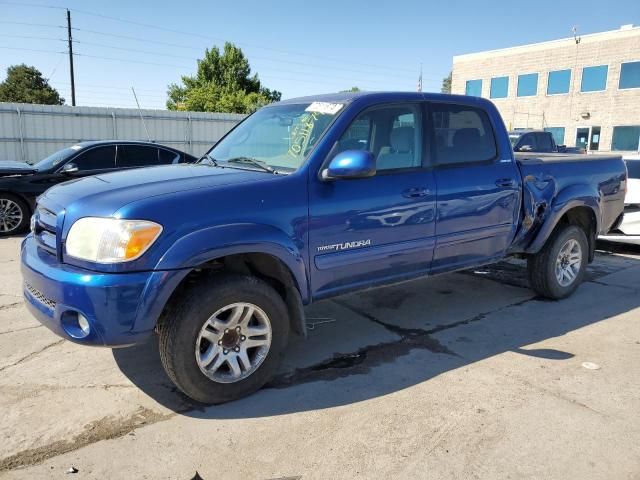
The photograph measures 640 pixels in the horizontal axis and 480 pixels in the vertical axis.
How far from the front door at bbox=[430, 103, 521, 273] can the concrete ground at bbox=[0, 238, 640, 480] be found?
728 mm

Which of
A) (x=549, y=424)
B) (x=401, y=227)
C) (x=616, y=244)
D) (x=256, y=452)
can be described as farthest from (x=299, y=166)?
(x=616, y=244)

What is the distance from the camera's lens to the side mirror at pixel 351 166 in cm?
332

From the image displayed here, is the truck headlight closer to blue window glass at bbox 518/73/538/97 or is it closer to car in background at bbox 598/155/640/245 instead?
car in background at bbox 598/155/640/245

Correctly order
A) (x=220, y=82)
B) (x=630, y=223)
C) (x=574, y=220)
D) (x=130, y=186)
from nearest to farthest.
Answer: (x=130, y=186) < (x=574, y=220) < (x=630, y=223) < (x=220, y=82)

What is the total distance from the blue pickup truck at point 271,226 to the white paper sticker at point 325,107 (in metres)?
0.01

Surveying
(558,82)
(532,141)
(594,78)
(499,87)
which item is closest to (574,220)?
(532,141)

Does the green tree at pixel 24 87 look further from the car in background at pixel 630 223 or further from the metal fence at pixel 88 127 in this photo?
the car in background at pixel 630 223

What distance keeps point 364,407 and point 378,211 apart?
1338mm

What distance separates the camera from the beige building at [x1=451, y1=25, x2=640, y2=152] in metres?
29.5

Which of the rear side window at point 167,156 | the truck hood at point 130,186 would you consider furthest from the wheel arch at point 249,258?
the rear side window at point 167,156

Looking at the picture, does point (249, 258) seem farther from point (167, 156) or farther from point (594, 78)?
point (594, 78)

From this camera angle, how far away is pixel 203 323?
302 cm

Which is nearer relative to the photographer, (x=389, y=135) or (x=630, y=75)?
(x=389, y=135)

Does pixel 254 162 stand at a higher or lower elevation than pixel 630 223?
higher
